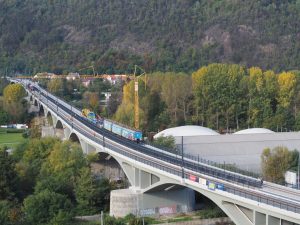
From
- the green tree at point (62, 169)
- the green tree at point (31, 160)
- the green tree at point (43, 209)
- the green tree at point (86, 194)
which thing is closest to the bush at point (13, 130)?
the green tree at point (31, 160)

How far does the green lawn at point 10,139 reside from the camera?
62666mm

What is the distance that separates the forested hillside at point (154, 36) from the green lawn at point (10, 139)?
170 ft

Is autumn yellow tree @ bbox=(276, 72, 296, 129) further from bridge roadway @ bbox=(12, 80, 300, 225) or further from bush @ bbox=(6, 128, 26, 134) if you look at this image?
bush @ bbox=(6, 128, 26, 134)

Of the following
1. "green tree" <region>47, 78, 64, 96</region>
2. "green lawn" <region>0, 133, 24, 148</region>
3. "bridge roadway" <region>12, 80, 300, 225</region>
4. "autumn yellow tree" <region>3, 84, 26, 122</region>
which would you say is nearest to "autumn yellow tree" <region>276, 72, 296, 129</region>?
"bridge roadway" <region>12, 80, 300, 225</region>

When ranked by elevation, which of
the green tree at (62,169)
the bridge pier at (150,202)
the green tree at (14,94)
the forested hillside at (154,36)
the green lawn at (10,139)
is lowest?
the bridge pier at (150,202)

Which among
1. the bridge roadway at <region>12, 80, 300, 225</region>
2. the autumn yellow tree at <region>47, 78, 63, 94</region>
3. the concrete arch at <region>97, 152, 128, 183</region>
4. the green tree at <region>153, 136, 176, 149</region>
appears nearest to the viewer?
the bridge roadway at <region>12, 80, 300, 225</region>

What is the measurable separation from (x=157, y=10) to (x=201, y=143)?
10415cm

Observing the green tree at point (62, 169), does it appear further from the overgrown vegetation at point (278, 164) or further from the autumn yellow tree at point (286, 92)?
the autumn yellow tree at point (286, 92)

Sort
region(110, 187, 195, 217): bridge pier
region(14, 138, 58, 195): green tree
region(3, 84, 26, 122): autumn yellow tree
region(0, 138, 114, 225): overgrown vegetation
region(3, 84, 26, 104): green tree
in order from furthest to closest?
region(3, 84, 26, 104): green tree
region(3, 84, 26, 122): autumn yellow tree
region(14, 138, 58, 195): green tree
region(110, 187, 195, 217): bridge pier
region(0, 138, 114, 225): overgrown vegetation

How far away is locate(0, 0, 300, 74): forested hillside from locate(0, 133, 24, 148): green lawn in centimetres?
5168

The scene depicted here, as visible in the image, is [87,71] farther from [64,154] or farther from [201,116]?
[64,154]

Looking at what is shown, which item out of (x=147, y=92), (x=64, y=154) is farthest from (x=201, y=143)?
(x=147, y=92)

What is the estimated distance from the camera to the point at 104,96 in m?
98.7

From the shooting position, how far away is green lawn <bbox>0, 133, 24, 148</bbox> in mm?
62666
